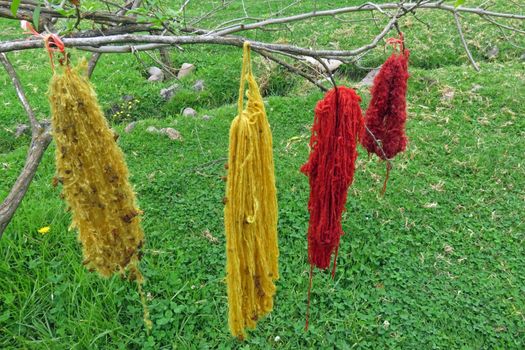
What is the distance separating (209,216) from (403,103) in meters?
1.70

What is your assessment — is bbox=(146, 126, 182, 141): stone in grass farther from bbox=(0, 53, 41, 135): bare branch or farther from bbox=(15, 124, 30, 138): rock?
bbox=(0, 53, 41, 135): bare branch

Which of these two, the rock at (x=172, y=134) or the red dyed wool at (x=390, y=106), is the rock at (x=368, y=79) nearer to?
the rock at (x=172, y=134)

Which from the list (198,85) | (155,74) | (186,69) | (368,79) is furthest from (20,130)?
(368,79)

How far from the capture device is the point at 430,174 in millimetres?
3826

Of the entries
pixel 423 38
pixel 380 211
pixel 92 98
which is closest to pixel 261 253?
pixel 92 98

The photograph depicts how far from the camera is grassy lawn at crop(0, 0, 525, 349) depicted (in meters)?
2.54

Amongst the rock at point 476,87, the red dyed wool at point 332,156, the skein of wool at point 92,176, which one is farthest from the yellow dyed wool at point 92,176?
the rock at point 476,87

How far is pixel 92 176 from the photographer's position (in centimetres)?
147

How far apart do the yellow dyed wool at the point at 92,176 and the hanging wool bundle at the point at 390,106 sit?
1293 mm

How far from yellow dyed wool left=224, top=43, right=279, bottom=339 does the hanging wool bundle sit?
3.25ft

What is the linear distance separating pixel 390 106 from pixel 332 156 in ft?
3.24

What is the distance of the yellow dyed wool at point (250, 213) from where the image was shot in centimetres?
131

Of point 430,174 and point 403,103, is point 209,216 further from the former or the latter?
point 430,174

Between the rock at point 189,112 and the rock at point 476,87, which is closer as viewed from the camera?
the rock at point 189,112
